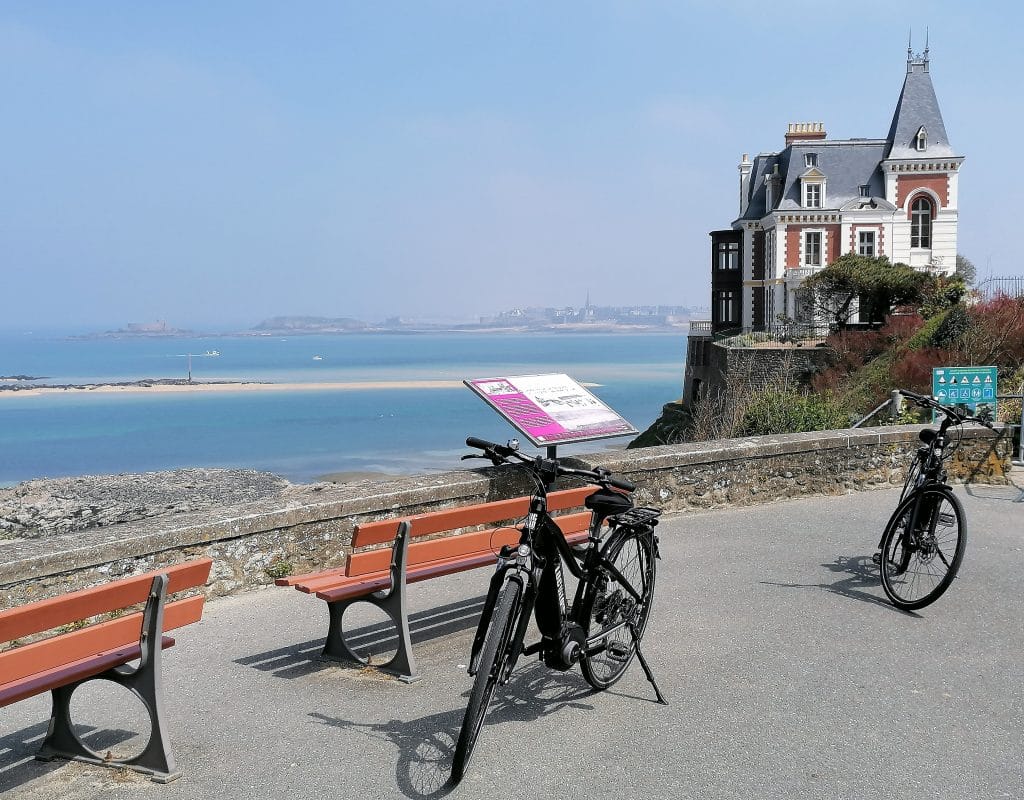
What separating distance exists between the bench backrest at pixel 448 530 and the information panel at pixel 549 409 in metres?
1.39

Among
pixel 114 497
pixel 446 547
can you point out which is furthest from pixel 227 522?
pixel 114 497

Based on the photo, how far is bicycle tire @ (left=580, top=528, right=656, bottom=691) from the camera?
4.75 meters

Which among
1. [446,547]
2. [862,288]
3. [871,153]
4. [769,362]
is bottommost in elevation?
[769,362]

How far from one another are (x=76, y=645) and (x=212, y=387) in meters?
106

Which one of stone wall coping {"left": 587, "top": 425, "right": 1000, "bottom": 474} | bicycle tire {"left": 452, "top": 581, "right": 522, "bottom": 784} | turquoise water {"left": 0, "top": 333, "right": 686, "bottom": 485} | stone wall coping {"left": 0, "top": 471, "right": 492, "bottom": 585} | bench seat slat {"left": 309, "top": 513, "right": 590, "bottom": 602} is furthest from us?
turquoise water {"left": 0, "top": 333, "right": 686, "bottom": 485}

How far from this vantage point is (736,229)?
55.8 meters

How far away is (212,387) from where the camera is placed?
4161 inches

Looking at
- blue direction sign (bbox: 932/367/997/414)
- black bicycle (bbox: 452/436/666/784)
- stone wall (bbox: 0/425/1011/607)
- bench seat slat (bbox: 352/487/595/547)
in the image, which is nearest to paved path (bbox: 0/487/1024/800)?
black bicycle (bbox: 452/436/666/784)

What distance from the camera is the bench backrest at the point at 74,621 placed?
376 cm

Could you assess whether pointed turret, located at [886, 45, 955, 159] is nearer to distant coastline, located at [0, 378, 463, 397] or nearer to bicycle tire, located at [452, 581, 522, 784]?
bicycle tire, located at [452, 581, 522, 784]

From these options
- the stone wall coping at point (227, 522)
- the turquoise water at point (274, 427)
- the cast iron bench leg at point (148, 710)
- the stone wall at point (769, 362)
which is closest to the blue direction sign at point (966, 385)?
the stone wall coping at point (227, 522)

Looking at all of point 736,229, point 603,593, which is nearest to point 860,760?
point 603,593

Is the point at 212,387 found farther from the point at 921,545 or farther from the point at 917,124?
the point at 921,545

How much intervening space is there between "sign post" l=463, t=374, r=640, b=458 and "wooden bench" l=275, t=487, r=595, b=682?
1953 mm
